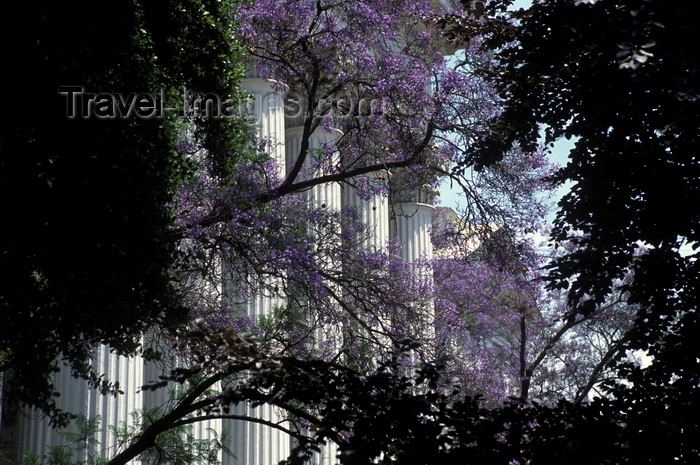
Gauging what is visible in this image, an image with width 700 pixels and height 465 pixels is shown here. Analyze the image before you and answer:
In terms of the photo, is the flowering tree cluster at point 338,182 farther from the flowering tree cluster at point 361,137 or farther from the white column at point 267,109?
the white column at point 267,109

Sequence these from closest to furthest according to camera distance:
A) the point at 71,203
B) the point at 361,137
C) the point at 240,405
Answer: the point at 71,203
the point at 361,137
the point at 240,405

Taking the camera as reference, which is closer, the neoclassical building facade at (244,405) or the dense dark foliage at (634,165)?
the dense dark foliage at (634,165)

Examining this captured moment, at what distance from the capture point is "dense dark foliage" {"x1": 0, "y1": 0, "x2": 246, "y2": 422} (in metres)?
6.09

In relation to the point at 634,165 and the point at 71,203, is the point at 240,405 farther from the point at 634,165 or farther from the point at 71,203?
the point at 634,165

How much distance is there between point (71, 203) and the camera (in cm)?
614

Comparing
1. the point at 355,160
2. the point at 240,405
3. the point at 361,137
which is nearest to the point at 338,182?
the point at 355,160

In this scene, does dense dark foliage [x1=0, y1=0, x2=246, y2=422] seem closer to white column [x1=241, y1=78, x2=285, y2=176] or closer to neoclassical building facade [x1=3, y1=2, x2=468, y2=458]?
→ neoclassical building facade [x1=3, y1=2, x2=468, y2=458]

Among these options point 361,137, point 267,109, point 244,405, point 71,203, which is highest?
point 267,109

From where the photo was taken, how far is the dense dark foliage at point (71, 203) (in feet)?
20.0

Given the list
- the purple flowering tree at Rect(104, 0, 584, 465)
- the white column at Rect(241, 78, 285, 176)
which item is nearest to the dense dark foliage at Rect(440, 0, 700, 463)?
the purple flowering tree at Rect(104, 0, 584, 465)

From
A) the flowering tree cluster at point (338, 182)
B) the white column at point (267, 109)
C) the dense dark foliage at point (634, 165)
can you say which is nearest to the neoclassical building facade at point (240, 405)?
the white column at point (267, 109)

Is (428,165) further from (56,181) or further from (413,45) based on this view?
(56,181)

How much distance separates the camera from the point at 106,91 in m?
6.64

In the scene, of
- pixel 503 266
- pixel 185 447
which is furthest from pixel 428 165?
pixel 185 447
